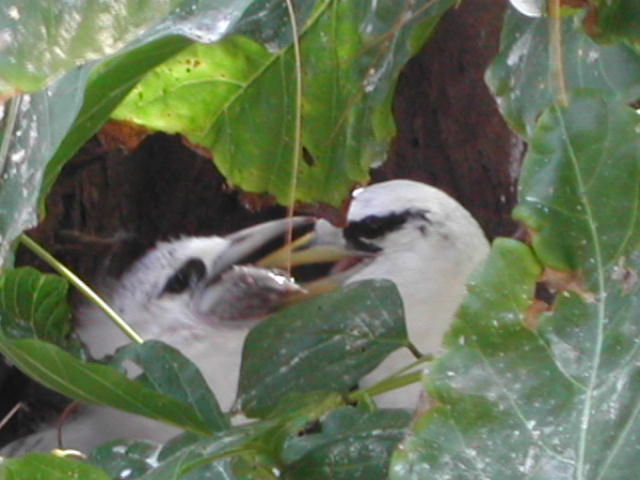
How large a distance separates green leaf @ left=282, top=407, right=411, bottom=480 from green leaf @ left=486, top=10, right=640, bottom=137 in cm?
17

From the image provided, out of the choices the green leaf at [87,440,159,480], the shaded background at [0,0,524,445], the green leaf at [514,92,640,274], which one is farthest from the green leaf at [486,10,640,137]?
the shaded background at [0,0,524,445]

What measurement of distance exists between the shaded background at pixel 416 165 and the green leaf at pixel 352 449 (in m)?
0.79

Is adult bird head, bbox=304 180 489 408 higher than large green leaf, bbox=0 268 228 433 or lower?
lower

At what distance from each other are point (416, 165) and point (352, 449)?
955 mm

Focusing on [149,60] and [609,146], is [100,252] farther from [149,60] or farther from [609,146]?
[609,146]

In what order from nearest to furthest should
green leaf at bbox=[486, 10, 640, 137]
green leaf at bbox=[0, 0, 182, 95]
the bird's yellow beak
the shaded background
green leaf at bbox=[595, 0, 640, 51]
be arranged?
green leaf at bbox=[0, 0, 182, 95] < green leaf at bbox=[595, 0, 640, 51] < green leaf at bbox=[486, 10, 640, 137] < the bird's yellow beak < the shaded background

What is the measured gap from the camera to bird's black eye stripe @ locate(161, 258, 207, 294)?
1.25 meters

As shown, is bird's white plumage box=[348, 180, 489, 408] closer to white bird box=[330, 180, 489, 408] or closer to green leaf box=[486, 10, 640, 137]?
white bird box=[330, 180, 489, 408]

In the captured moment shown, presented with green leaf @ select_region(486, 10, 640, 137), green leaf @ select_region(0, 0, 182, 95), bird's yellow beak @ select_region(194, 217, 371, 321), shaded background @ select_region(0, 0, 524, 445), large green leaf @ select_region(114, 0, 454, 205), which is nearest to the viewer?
green leaf @ select_region(0, 0, 182, 95)

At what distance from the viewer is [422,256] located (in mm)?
1163

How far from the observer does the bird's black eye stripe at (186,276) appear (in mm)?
1246

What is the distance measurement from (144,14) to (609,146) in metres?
0.18

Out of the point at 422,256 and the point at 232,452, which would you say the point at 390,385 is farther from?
the point at 422,256

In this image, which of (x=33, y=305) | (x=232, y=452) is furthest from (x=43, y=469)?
(x=33, y=305)
